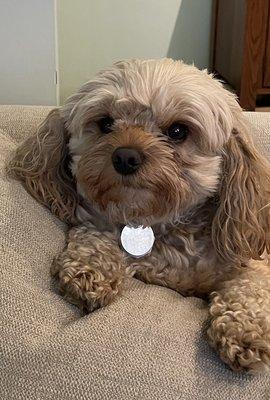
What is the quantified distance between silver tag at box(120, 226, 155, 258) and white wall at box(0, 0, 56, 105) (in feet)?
3.48

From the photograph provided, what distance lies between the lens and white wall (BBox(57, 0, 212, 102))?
357 centimetres

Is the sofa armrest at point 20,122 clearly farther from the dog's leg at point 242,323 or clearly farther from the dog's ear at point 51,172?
the dog's leg at point 242,323

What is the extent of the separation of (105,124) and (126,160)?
16 centimetres

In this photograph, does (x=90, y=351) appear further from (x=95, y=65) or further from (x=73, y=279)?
(x=95, y=65)

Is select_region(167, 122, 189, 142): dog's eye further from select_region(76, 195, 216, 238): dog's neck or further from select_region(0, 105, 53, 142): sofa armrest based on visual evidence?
select_region(0, 105, 53, 142): sofa armrest

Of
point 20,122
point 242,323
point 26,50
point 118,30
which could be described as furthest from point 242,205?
point 118,30

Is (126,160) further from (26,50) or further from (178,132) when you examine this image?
(26,50)

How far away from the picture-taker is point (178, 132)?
1299 millimetres

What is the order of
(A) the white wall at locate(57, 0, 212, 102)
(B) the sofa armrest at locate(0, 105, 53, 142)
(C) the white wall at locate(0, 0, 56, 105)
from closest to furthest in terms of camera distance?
(B) the sofa armrest at locate(0, 105, 53, 142), (C) the white wall at locate(0, 0, 56, 105), (A) the white wall at locate(57, 0, 212, 102)

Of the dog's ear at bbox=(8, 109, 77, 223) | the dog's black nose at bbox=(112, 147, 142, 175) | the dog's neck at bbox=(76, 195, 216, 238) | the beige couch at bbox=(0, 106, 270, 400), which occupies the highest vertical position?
the dog's black nose at bbox=(112, 147, 142, 175)

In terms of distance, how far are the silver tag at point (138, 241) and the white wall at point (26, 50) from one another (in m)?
1.06

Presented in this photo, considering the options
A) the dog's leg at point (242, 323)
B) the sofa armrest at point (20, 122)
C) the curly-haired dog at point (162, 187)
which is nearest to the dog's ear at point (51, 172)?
the curly-haired dog at point (162, 187)

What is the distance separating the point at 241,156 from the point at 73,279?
0.43m

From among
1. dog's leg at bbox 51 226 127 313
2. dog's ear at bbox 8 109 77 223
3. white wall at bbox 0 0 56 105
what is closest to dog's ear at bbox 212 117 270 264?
dog's leg at bbox 51 226 127 313
